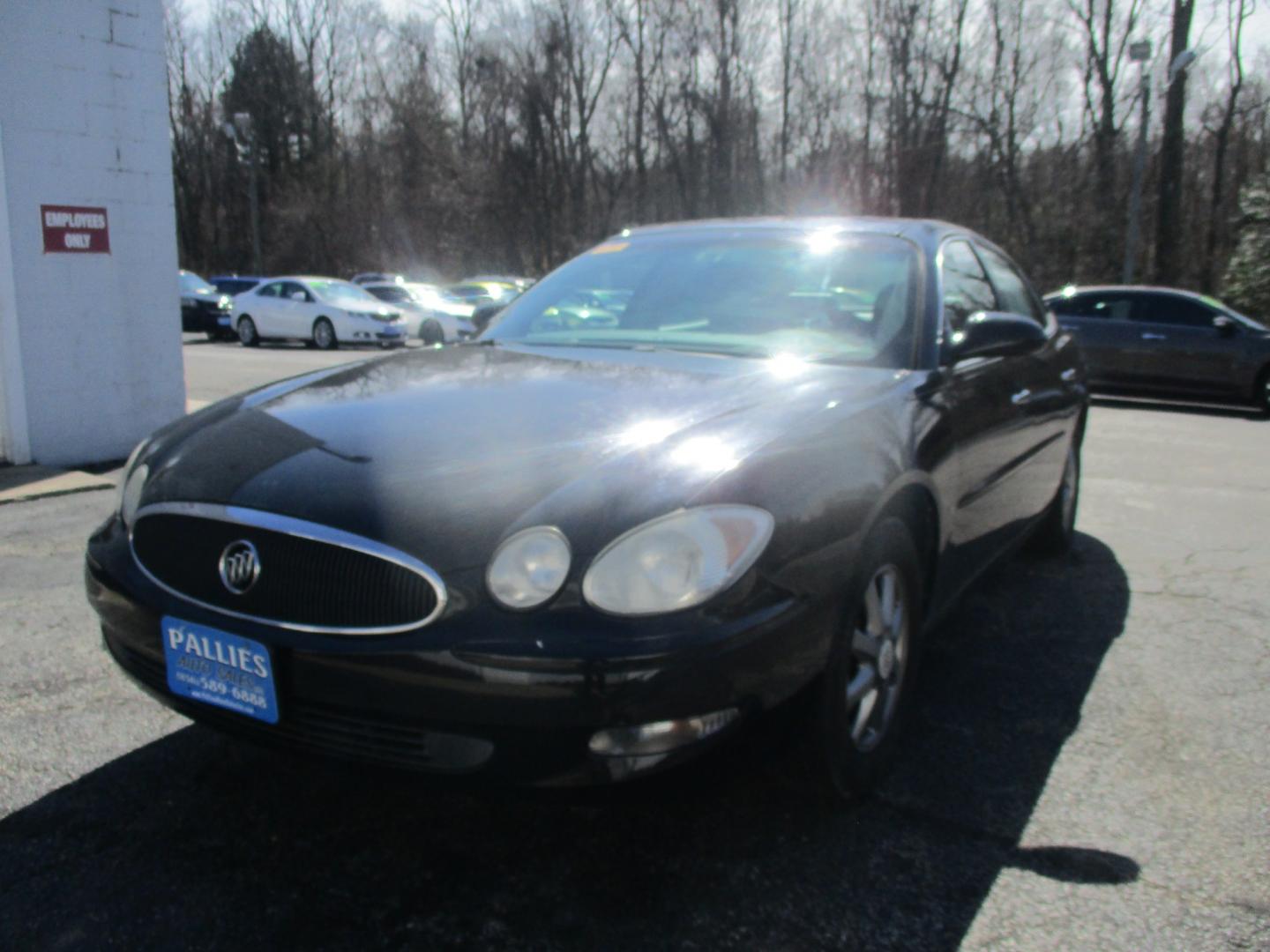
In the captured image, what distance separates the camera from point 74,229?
7.07m

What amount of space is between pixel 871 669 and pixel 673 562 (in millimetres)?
830

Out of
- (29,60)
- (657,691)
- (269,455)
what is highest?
(29,60)

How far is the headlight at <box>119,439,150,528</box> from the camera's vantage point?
267cm

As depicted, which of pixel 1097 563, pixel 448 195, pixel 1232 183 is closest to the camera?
pixel 1097 563

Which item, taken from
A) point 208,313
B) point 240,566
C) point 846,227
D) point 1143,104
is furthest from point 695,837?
point 208,313

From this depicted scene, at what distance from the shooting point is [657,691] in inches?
79.7

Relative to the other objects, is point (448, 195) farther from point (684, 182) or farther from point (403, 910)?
point (403, 910)

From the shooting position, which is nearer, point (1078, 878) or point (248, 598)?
point (248, 598)

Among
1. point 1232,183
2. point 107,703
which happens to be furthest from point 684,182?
point 107,703

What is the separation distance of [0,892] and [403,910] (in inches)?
33.0

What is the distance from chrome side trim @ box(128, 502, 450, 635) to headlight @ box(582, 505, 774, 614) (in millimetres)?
314

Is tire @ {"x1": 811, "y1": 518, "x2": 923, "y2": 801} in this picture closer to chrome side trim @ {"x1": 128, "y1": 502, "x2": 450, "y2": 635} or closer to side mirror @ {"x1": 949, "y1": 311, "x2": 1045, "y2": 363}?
side mirror @ {"x1": 949, "y1": 311, "x2": 1045, "y2": 363}

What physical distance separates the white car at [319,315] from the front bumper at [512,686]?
741 inches

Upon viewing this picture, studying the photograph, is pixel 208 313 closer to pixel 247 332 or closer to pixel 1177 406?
pixel 247 332
